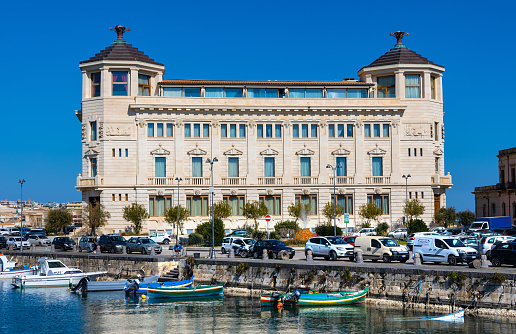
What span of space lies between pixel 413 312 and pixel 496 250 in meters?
6.78

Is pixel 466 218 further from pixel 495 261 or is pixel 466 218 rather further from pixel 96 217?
pixel 495 261

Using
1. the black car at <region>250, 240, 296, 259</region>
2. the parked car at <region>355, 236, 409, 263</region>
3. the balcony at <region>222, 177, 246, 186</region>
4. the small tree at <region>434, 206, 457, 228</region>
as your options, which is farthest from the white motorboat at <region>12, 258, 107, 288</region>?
the small tree at <region>434, 206, 457, 228</region>

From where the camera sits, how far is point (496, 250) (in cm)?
3844

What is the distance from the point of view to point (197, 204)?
275ft

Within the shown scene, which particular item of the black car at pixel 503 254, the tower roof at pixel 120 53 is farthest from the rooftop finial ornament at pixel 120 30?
the black car at pixel 503 254

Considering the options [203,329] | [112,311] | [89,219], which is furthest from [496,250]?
[89,219]

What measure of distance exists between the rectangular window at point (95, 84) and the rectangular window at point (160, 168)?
11644 millimetres

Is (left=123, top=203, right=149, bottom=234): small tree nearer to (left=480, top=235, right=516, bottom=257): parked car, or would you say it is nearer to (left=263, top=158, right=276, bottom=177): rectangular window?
(left=263, top=158, right=276, bottom=177): rectangular window

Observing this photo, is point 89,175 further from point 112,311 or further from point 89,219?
point 112,311

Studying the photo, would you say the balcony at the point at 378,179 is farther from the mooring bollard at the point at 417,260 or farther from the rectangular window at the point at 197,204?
the mooring bollard at the point at 417,260

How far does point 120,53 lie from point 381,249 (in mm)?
51857

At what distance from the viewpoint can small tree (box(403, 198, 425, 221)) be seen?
83.4 m

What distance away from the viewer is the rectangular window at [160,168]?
84.1 meters

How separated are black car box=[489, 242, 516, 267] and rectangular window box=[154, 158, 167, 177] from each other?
52305mm
